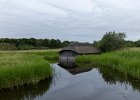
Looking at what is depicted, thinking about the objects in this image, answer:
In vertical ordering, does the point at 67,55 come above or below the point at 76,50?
below

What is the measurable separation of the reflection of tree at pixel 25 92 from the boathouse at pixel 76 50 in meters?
26.1

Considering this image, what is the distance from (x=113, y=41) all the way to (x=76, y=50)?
6.68 m

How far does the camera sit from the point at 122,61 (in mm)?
25750

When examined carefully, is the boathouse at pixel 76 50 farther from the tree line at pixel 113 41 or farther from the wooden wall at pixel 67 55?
the tree line at pixel 113 41

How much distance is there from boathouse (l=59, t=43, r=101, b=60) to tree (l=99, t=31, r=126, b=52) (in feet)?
7.34

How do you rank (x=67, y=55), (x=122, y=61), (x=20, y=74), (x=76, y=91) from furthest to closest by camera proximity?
(x=67, y=55)
(x=122, y=61)
(x=76, y=91)
(x=20, y=74)

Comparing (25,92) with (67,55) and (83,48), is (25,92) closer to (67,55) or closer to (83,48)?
(67,55)

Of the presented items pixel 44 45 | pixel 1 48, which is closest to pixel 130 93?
pixel 1 48

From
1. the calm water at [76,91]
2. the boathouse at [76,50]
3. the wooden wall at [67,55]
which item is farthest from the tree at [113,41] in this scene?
the calm water at [76,91]

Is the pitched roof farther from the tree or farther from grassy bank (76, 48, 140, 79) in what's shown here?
grassy bank (76, 48, 140, 79)

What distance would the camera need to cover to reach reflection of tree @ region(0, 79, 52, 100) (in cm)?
1404

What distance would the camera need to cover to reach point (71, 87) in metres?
17.6

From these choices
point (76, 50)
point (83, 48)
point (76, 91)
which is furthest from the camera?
point (83, 48)

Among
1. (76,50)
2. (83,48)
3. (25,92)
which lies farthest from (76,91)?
(83,48)
